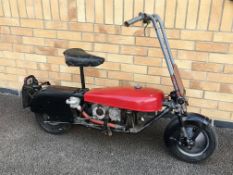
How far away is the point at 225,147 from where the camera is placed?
2.81m

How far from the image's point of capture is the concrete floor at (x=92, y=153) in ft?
8.27

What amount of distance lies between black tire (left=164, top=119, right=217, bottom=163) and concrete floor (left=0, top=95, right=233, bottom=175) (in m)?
0.08

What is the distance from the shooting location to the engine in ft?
8.80

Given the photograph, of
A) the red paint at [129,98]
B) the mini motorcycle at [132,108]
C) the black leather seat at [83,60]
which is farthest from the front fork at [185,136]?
the black leather seat at [83,60]

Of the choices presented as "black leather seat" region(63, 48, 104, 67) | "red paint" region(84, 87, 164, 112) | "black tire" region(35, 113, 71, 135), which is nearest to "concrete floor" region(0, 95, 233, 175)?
"black tire" region(35, 113, 71, 135)

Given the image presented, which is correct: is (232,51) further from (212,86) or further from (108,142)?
(108,142)

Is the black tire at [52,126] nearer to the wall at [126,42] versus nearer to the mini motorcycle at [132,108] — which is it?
the mini motorcycle at [132,108]

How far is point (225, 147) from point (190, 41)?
3.56ft

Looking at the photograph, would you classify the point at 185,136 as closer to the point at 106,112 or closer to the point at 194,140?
the point at 194,140

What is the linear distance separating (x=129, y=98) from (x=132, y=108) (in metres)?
0.09

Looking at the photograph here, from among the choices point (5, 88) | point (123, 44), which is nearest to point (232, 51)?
point (123, 44)

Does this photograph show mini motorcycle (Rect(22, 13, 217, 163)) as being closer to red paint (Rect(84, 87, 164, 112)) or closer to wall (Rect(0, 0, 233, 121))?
red paint (Rect(84, 87, 164, 112))

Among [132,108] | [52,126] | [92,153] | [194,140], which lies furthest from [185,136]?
[52,126]

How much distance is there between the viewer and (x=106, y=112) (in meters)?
2.70
